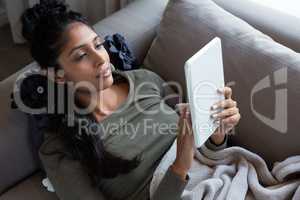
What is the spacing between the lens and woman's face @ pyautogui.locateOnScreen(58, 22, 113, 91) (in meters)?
1.03

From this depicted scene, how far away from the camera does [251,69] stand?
1.11 m

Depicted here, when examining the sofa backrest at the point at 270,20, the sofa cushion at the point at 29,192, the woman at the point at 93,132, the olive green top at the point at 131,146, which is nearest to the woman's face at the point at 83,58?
the woman at the point at 93,132

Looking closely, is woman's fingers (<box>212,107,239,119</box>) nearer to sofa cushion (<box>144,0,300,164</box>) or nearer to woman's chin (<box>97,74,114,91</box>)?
sofa cushion (<box>144,0,300,164</box>)

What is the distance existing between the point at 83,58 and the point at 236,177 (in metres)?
0.49

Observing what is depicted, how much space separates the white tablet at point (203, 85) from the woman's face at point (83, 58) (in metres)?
0.29

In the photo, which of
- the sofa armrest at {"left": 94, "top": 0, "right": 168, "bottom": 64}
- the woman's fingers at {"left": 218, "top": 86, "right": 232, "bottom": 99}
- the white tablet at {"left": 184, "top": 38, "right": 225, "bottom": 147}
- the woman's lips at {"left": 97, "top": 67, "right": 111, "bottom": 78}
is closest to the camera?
the white tablet at {"left": 184, "top": 38, "right": 225, "bottom": 147}

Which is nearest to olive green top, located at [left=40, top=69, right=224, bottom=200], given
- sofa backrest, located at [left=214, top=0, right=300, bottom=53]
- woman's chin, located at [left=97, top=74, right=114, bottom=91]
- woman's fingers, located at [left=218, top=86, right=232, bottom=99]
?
woman's chin, located at [left=97, top=74, right=114, bottom=91]

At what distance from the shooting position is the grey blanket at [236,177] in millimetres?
997

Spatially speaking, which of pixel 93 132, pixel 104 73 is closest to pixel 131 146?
pixel 93 132

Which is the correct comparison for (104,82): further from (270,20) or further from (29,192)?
(270,20)

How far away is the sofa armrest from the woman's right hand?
0.51 m

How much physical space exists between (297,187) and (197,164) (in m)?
0.26

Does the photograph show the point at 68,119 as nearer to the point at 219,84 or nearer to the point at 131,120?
the point at 131,120

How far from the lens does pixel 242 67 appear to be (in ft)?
3.68
